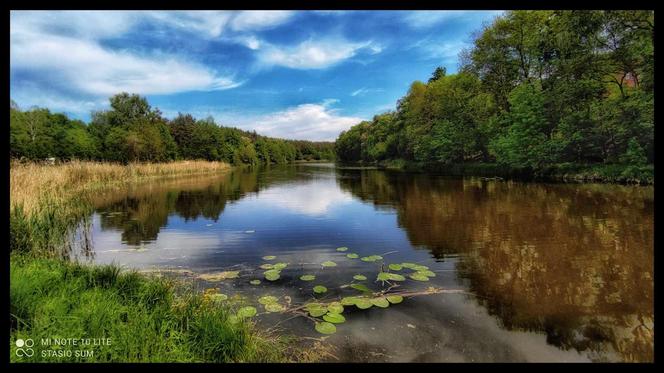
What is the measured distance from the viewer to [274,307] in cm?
555

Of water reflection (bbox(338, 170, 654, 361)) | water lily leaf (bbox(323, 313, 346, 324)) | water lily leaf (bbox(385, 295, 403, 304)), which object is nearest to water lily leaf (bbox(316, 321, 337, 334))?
water lily leaf (bbox(323, 313, 346, 324))

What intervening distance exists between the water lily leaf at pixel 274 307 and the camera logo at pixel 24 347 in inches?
112

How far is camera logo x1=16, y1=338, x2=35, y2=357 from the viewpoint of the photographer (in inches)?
133

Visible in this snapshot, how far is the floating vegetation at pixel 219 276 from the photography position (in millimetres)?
6870

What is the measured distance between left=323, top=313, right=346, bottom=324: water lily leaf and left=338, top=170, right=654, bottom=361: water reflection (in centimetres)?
232

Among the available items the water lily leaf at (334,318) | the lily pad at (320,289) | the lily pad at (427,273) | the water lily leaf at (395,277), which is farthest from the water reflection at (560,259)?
the lily pad at (320,289)

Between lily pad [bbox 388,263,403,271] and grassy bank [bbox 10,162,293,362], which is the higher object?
grassy bank [bbox 10,162,293,362]

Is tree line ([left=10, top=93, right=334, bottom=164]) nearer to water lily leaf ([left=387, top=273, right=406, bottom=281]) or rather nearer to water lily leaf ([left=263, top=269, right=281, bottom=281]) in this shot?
water lily leaf ([left=263, top=269, right=281, bottom=281])

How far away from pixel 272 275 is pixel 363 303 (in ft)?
7.14

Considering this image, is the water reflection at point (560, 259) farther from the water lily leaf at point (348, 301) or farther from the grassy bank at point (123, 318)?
the grassy bank at point (123, 318)

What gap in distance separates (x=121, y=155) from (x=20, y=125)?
1536cm
